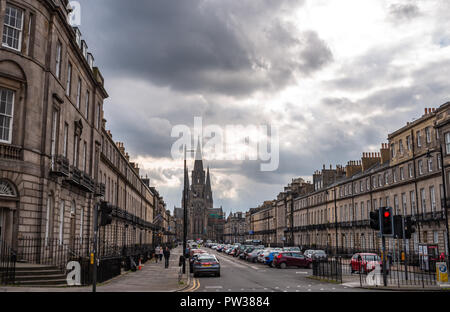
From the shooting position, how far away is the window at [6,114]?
62.1ft

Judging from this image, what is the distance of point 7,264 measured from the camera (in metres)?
16.2

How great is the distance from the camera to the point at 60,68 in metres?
23.6

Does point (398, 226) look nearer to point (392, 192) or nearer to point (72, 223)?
point (72, 223)

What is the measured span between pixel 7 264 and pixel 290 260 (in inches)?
1049

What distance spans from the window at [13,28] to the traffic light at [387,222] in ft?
62.1

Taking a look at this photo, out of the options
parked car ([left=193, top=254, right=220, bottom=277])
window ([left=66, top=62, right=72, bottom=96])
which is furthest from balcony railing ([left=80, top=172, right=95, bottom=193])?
parked car ([left=193, top=254, right=220, bottom=277])

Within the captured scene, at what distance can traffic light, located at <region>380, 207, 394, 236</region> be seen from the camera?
766 inches

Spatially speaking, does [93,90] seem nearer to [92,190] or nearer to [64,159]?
[92,190]

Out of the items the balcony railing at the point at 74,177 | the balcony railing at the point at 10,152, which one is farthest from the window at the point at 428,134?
the balcony railing at the point at 10,152

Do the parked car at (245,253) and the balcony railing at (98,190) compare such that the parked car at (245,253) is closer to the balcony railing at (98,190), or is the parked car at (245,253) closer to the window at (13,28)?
the balcony railing at (98,190)

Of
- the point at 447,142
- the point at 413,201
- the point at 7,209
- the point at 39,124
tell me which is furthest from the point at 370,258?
the point at 7,209

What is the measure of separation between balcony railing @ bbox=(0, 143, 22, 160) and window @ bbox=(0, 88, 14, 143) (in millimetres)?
384

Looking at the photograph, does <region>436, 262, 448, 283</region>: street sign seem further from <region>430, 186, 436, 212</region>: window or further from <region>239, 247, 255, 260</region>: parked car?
<region>239, 247, 255, 260</region>: parked car

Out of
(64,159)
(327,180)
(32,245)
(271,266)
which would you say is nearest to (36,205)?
(32,245)
